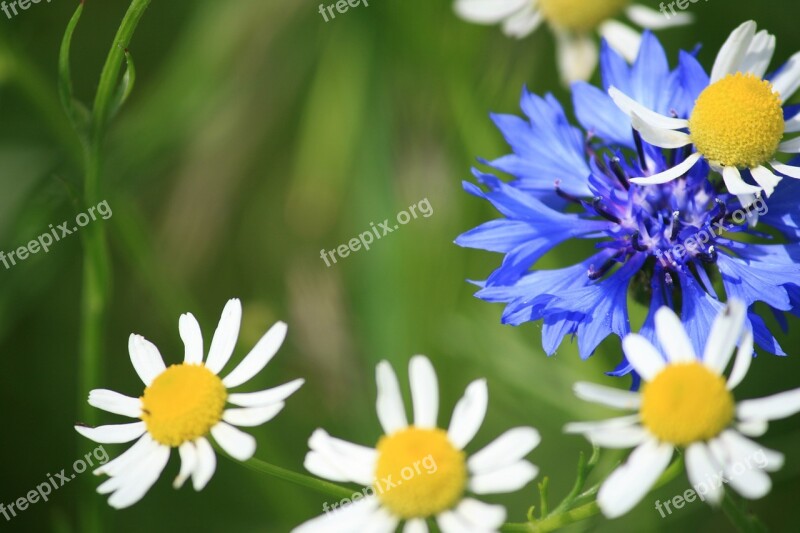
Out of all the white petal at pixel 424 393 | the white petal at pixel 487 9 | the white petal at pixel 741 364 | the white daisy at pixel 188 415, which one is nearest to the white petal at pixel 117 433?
the white daisy at pixel 188 415

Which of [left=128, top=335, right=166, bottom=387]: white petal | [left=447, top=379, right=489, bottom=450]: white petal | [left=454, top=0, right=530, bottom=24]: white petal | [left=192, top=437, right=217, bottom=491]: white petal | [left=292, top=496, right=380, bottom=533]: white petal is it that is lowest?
[left=292, top=496, right=380, bottom=533]: white petal

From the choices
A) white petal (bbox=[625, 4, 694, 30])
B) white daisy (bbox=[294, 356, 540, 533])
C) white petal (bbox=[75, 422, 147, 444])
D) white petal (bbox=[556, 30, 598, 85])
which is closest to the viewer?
white daisy (bbox=[294, 356, 540, 533])

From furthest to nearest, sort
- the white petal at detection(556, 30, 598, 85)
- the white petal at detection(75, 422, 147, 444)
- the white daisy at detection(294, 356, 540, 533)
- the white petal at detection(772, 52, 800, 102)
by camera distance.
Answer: the white petal at detection(556, 30, 598, 85) → the white petal at detection(772, 52, 800, 102) → the white petal at detection(75, 422, 147, 444) → the white daisy at detection(294, 356, 540, 533)

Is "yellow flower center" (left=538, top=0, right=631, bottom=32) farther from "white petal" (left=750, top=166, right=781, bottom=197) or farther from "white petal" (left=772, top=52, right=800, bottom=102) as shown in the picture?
"white petal" (left=750, top=166, right=781, bottom=197)

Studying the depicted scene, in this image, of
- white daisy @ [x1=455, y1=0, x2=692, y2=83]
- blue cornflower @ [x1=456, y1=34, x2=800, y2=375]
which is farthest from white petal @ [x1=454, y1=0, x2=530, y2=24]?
blue cornflower @ [x1=456, y1=34, x2=800, y2=375]

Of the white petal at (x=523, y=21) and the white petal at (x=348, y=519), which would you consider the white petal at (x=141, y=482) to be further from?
the white petal at (x=523, y=21)

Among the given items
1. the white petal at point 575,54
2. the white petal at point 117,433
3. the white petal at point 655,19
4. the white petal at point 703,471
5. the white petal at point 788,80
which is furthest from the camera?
the white petal at point 575,54
